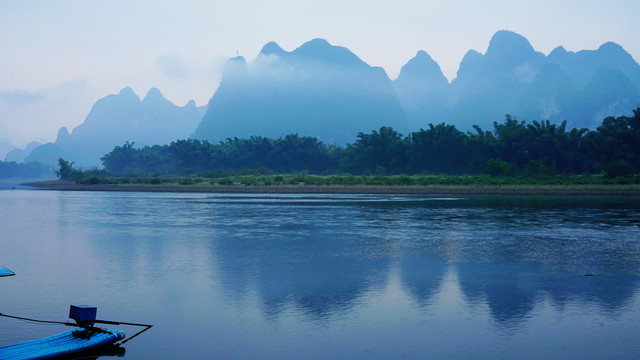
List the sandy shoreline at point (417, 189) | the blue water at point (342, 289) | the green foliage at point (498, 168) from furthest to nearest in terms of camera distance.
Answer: the green foliage at point (498, 168)
the sandy shoreline at point (417, 189)
the blue water at point (342, 289)

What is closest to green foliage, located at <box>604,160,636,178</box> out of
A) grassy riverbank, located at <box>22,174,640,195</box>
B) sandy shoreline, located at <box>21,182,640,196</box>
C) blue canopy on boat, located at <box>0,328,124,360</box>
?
grassy riverbank, located at <box>22,174,640,195</box>

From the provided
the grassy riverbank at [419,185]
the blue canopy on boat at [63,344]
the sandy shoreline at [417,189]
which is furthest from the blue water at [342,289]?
the grassy riverbank at [419,185]

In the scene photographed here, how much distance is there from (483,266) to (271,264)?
671cm

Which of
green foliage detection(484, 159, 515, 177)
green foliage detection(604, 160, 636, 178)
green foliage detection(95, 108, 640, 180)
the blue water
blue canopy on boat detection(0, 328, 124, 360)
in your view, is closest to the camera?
blue canopy on boat detection(0, 328, 124, 360)

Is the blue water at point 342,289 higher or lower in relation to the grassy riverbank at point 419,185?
lower

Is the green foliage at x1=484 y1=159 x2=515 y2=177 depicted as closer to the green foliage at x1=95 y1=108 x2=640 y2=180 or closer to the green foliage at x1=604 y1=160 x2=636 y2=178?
the green foliage at x1=95 y1=108 x2=640 y2=180

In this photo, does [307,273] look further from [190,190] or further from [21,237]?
[190,190]

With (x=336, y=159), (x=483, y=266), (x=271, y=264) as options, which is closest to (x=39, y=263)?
(x=271, y=264)

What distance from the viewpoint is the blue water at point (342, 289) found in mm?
10758

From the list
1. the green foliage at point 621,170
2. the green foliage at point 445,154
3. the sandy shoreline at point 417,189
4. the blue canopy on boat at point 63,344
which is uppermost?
the green foliage at point 445,154

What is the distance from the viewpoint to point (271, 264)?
1905 centimetres

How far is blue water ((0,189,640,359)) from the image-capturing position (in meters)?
10.8

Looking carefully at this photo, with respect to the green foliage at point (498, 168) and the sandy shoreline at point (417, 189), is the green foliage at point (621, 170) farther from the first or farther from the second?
the green foliage at point (498, 168)

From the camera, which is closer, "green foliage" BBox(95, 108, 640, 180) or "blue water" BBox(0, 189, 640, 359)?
"blue water" BBox(0, 189, 640, 359)
